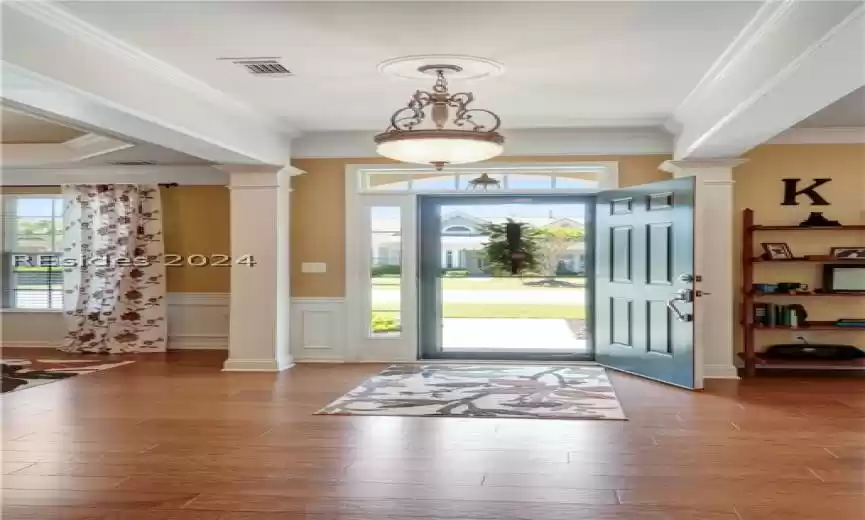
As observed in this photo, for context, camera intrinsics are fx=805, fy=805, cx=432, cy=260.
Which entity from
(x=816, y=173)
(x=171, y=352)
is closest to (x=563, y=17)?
(x=816, y=173)

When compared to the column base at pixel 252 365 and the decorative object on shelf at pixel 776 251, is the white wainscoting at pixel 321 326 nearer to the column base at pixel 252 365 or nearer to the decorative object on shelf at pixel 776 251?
the column base at pixel 252 365

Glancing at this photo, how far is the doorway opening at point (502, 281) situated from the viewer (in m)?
8.52

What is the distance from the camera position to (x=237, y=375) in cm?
764

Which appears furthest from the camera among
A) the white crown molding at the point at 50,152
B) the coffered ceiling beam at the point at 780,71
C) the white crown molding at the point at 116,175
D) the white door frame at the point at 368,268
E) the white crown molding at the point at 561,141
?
the white crown molding at the point at 116,175

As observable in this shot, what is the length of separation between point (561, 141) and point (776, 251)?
2.30 m

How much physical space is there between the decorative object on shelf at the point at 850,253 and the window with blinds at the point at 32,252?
865cm

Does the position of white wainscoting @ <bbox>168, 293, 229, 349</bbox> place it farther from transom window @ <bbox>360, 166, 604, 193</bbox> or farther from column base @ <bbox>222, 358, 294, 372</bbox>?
transom window @ <bbox>360, 166, 604, 193</bbox>

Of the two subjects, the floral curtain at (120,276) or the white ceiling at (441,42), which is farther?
the floral curtain at (120,276)

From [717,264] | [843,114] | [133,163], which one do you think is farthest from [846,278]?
[133,163]

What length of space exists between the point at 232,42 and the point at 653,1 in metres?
2.35

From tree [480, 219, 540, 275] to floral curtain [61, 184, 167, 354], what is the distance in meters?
3.84

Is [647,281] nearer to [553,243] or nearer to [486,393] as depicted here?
[553,243]

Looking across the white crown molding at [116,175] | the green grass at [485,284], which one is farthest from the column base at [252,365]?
the white crown molding at [116,175]

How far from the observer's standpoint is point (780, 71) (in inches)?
164
